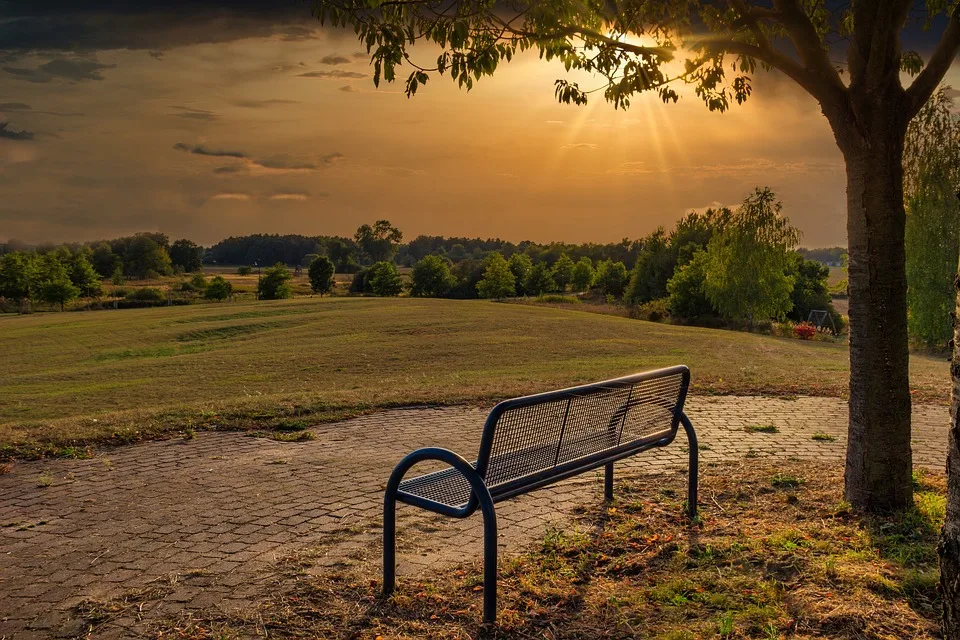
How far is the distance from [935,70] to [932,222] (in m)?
38.9

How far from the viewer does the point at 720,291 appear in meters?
53.9

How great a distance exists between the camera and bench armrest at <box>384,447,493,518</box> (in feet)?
12.9

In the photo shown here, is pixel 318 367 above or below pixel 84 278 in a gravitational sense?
below

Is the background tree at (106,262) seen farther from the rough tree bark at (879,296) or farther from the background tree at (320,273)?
the rough tree bark at (879,296)

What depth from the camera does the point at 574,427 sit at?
4.79 metres

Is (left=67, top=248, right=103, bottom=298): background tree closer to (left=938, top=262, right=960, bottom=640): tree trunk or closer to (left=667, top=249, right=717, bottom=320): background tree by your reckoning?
(left=667, top=249, right=717, bottom=320): background tree

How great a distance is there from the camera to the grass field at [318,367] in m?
10.2

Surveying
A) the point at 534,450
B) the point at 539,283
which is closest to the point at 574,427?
the point at 534,450

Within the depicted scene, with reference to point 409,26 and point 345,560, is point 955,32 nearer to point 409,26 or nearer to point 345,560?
point 409,26

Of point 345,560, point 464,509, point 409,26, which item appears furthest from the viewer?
point 409,26

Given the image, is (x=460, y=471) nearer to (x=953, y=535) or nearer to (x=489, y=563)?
(x=489, y=563)

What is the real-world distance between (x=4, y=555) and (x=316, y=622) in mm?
2721

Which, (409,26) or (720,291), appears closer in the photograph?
(409,26)

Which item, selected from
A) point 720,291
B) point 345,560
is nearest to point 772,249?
point 720,291
